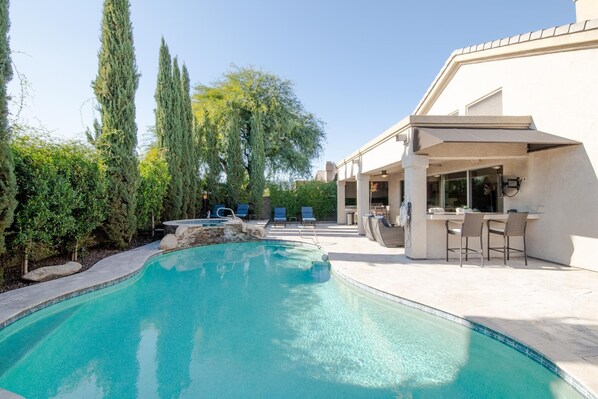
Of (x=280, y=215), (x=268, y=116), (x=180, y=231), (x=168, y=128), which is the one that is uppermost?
(x=268, y=116)

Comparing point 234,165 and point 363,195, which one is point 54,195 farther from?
point 234,165

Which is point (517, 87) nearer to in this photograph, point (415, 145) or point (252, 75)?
point (415, 145)

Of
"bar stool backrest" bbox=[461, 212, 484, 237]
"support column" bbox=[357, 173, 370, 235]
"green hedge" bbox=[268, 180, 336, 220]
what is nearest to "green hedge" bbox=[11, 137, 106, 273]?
"bar stool backrest" bbox=[461, 212, 484, 237]

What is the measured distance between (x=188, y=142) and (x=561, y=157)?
18868 millimetres

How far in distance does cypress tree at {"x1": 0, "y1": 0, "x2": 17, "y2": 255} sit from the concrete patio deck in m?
8.40

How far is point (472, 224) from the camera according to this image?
9.16 m

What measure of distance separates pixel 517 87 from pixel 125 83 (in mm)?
15001

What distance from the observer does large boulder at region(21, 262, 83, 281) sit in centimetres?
806

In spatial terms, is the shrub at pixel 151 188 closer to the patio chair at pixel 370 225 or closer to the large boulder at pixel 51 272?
the large boulder at pixel 51 272

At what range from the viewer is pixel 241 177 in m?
24.8

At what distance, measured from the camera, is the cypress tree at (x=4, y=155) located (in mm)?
6691

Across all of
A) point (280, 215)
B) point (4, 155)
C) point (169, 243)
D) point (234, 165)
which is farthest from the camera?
point (234, 165)

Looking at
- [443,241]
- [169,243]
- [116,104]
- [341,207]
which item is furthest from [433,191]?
[116,104]

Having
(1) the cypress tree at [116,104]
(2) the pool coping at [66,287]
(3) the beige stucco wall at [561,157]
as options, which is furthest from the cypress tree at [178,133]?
(3) the beige stucco wall at [561,157]
